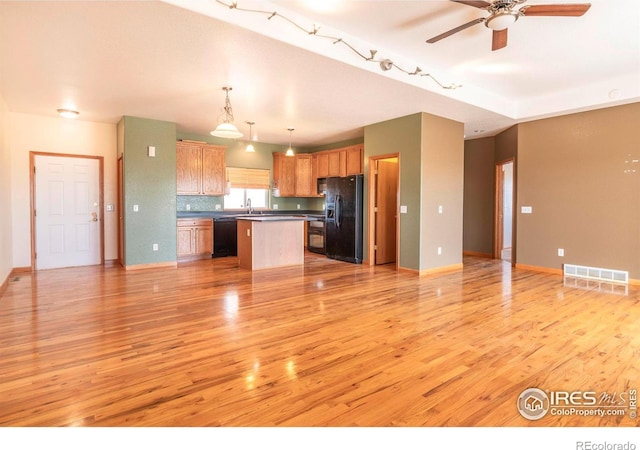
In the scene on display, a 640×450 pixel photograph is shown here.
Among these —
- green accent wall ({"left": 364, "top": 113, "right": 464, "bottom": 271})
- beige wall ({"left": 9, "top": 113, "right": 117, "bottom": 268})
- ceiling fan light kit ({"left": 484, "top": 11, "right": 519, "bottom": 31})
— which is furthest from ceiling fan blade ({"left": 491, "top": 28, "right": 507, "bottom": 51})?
beige wall ({"left": 9, "top": 113, "right": 117, "bottom": 268})

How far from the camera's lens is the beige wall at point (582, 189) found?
519 cm

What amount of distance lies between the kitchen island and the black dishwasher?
128 centimetres

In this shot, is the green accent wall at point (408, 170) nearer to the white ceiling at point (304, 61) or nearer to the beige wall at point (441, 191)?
the beige wall at point (441, 191)

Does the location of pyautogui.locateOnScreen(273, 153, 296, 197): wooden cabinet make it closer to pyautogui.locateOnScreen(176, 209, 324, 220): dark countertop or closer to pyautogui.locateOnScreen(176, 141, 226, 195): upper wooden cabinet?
pyautogui.locateOnScreen(176, 209, 324, 220): dark countertop

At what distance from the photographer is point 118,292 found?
449 cm

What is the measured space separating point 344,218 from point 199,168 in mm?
3270

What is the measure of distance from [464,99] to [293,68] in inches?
107

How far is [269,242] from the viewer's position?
6281mm

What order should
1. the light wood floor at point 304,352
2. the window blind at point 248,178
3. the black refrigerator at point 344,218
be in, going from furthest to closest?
1. the window blind at point 248,178
2. the black refrigerator at point 344,218
3. the light wood floor at point 304,352

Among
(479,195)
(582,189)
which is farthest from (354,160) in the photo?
(582,189)

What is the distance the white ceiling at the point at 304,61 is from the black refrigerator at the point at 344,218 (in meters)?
1.38

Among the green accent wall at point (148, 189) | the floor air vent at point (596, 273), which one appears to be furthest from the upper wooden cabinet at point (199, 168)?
the floor air vent at point (596, 273)

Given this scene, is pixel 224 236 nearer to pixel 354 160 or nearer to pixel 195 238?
pixel 195 238

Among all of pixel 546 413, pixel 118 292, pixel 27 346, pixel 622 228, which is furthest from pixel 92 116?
pixel 622 228
